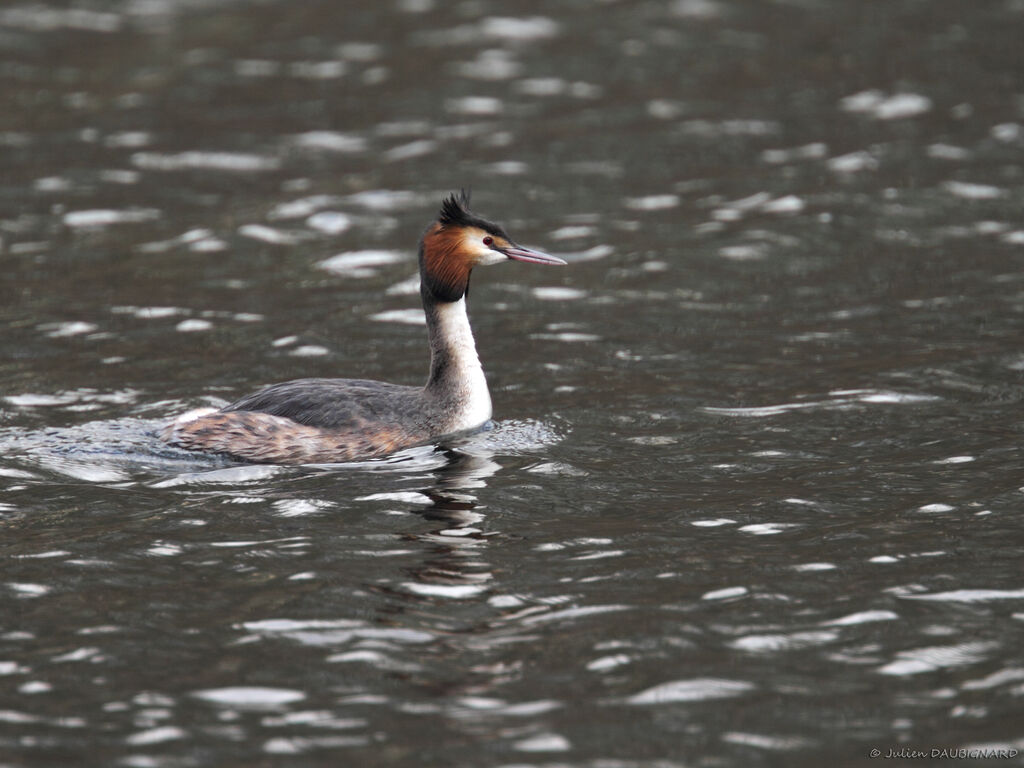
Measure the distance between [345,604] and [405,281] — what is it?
6660mm

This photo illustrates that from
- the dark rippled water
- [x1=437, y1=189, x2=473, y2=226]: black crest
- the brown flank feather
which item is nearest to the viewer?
the dark rippled water

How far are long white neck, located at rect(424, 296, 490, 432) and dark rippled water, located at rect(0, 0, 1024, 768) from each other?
0.89 feet

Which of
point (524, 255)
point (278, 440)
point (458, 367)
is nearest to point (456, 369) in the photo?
point (458, 367)

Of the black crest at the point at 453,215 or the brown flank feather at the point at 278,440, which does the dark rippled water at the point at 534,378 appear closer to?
the brown flank feather at the point at 278,440

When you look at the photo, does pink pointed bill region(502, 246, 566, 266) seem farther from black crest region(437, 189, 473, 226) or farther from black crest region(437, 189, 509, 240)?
black crest region(437, 189, 473, 226)

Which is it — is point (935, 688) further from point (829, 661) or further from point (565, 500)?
point (565, 500)

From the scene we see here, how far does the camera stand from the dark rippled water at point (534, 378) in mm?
6145

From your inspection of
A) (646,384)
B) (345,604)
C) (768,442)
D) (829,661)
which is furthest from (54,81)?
(829,661)

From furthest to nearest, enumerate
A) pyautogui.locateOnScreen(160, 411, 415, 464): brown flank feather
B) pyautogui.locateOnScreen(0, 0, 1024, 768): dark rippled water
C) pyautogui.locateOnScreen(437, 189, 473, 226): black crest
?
1. pyautogui.locateOnScreen(437, 189, 473, 226): black crest
2. pyautogui.locateOnScreen(160, 411, 415, 464): brown flank feather
3. pyautogui.locateOnScreen(0, 0, 1024, 768): dark rippled water

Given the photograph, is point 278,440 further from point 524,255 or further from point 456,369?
point 524,255

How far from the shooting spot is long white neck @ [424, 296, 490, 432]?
9.62 metres

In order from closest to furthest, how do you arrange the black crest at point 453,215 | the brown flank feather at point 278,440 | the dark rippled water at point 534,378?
the dark rippled water at point 534,378 → the brown flank feather at point 278,440 → the black crest at point 453,215

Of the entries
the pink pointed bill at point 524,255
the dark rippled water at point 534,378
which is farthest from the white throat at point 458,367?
the pink pointed bill at point 524,255

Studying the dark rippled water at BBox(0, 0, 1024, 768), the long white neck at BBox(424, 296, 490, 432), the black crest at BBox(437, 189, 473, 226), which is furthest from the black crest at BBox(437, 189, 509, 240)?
the dark rippled water at BBox(0, 0, 1024, 768)
